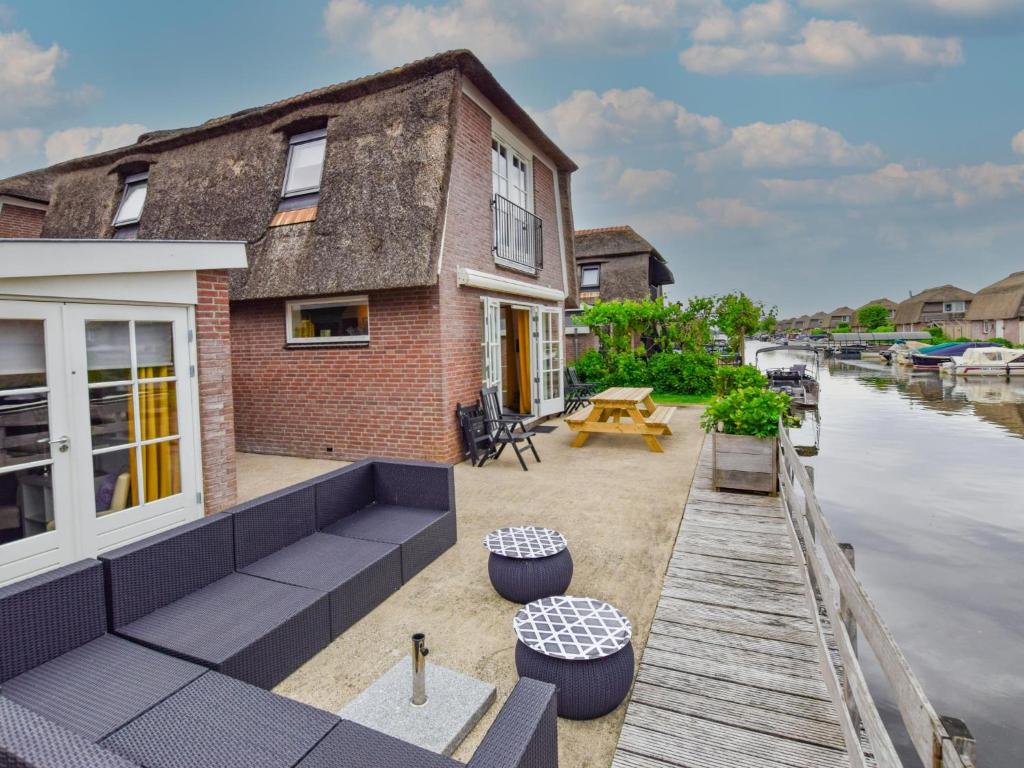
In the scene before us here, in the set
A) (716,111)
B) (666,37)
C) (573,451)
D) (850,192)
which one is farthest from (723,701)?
(850,192)

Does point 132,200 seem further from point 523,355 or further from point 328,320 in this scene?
point 523,355

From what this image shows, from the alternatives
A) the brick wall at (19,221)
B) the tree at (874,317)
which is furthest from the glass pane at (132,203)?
the tree at (874,317)

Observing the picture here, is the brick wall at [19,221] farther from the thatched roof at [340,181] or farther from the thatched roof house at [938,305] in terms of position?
the thatched roof house at [938,305]

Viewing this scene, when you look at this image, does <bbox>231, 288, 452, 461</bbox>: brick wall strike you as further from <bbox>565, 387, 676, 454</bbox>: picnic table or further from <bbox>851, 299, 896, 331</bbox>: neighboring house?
<bbox>851, 299, 896, 331</bbox>: neighboring house

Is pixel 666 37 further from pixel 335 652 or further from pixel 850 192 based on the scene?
pixel 850 192

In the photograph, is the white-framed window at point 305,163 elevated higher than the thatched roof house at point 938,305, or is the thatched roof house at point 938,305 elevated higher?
the thatched roof house at point 938,305

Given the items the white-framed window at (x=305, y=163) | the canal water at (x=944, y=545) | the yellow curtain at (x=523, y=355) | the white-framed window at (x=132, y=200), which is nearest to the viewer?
the canal water at (x=944, y=545)

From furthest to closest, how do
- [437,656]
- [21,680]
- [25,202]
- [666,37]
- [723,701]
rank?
[666,37] → [25,202] → [437,656] → [723,701] → [21,680]

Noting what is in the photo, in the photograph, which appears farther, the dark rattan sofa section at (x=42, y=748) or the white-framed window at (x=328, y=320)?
the white-framed window at (x=328, y=320)

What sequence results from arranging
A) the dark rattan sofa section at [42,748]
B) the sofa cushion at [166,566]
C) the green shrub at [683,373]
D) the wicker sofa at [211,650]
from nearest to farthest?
1. the dark rattan sofa section at [42,748]
2. the wicker sofa at [211,650]
3. the sofa cushion at [166,566]
4. the green shrub at [683,373]

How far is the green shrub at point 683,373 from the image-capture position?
51.0 ft

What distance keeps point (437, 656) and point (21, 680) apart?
1802 millimetres

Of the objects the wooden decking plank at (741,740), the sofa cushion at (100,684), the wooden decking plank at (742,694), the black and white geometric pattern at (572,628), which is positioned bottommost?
the wooden decking plank at (741,740)

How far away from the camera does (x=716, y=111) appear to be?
37.2 metres
